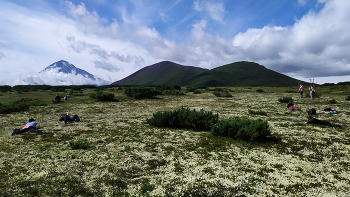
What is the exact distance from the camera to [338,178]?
1260cm

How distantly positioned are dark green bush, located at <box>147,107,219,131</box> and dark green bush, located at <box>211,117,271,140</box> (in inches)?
126

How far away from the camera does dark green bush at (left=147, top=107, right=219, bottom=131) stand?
2495cm

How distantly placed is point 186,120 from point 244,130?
6711 millimetres

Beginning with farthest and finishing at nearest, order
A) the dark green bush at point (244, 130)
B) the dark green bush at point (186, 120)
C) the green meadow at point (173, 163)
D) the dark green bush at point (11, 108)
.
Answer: the dark green bush at point (11, 108), the dark green bush at point (186, 120), the dark green bush at point (244, 130), the green meadow at point (173, 163)

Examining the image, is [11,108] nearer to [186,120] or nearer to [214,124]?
[186,120]

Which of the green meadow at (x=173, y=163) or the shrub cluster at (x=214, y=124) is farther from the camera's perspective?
the shrub cluster at (x=214, y=124)

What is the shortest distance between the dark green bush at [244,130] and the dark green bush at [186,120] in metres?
3.19

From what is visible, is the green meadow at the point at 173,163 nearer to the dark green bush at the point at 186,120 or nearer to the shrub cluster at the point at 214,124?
the shrub cluster at the point at 214,124

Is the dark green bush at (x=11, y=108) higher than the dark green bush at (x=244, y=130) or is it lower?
higher

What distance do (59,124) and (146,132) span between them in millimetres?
11119

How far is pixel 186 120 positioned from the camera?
82.6 feet

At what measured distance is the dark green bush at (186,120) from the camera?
25.0 meters

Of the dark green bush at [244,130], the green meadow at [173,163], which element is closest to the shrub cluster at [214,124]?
the dark green bush at [244,130]

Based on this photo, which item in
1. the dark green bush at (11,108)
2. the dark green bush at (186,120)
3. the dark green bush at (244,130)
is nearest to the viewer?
the dark green bush at (244,130)
